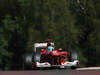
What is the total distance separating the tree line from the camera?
137 ft

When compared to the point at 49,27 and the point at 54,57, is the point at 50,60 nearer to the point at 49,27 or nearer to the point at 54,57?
the point at 54,57

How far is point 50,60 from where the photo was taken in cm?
2030

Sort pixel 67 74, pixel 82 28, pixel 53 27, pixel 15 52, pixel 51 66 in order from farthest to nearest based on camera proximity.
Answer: pixel 15 52 < pixel 82 28 < pixel 53 27 < pixel 51 66 < pixel 67 74

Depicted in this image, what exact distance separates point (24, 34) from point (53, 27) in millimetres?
4768

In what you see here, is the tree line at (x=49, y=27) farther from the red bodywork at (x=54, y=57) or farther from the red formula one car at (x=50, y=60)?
the red formula one car at (x=50, y=60)

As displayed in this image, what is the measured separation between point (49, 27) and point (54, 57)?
71.2ft

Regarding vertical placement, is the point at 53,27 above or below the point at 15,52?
above

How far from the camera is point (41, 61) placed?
20.1m

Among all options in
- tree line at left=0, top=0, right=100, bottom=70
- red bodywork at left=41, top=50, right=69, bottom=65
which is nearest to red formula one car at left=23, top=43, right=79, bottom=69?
red bodywork at left=41, top=50, right=69, bottom=65

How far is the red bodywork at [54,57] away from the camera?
19.7 m

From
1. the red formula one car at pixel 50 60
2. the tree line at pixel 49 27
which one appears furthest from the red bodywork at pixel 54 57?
the tree line at pixel 49 27

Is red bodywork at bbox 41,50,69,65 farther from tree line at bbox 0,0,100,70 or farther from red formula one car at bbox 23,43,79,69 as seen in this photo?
tree line at bbox 0,0,100,70

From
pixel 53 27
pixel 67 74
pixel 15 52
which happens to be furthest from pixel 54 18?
pixel 67 74

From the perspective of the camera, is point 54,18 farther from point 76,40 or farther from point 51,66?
point 51,66
